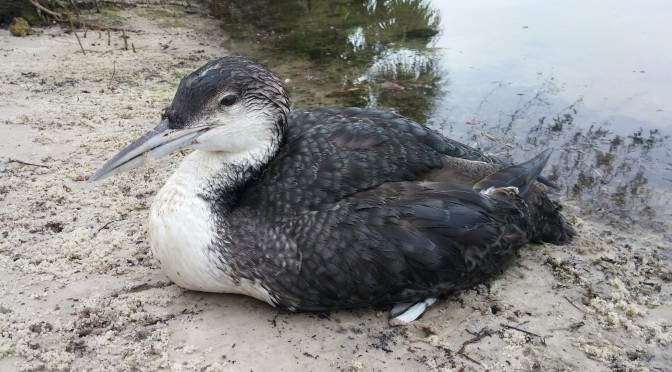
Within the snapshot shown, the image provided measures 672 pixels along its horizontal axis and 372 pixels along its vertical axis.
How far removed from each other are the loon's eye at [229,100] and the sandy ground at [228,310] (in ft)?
3.57

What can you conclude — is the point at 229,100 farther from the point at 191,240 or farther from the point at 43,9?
the point at 43,9

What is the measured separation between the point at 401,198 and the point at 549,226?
1.37 metres

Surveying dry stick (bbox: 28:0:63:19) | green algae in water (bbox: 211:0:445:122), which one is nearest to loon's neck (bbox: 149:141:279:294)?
green algae in water (bbox: 211:0:445:122)

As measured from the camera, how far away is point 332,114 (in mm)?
3676

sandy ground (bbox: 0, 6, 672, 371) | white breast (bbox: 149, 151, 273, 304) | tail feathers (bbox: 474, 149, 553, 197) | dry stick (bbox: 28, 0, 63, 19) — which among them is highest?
dry stick (bbox: 28, 0, 63, 19)

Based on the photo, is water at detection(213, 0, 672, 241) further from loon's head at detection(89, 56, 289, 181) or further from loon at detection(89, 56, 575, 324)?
loon's head at detection(89, 56, 289, 181)

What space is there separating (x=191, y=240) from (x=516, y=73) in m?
5.60

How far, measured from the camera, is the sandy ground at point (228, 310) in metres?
2.80

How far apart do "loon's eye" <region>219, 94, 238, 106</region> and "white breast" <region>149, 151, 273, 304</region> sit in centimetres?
34

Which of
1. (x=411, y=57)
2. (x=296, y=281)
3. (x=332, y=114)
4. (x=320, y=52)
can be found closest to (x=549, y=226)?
(x=332, y=114)

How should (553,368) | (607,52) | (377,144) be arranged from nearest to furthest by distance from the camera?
(553,368) → (377,144) → (607,52)

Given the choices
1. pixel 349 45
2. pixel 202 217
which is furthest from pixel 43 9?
pixel 202 217

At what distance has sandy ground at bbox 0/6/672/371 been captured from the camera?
Answer: 2.80 m

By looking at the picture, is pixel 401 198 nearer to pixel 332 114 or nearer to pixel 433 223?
pixel 433 223
